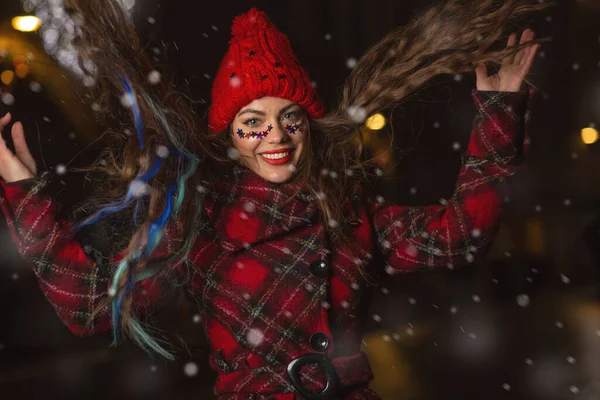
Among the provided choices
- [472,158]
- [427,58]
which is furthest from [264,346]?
[427,58]

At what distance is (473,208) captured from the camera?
3.74 ft

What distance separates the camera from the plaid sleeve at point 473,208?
1104 mm

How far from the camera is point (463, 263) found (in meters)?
1.22

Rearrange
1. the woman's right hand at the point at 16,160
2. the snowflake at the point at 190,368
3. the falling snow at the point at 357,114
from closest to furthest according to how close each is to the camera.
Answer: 1. the woman's right hand at the point at 16,160
2. the falling snow at the point at 357,114
3. the snowflake at the point at 190,368

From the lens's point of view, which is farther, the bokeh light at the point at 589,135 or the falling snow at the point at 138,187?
the bokeh light at the point at 589,135

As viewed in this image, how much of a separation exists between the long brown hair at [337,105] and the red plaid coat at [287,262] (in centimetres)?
5

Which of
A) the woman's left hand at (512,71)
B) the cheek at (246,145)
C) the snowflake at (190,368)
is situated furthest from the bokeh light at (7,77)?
the snowflake at (190,368)

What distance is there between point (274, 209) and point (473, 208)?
34cm

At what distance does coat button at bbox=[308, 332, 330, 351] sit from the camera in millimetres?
1149

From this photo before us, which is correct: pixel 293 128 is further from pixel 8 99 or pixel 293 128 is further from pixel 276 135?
pixel 8 99

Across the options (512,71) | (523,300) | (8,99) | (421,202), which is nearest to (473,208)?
(512,71)

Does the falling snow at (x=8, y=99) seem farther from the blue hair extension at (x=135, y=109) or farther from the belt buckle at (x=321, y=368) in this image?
the belt buckle at (x=321, y=368)

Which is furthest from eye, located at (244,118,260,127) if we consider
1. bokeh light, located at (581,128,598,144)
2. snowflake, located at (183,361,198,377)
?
bokeh light, located at (581,128,598,144)

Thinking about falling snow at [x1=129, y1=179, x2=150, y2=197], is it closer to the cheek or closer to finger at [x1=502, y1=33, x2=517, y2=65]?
the cheek
